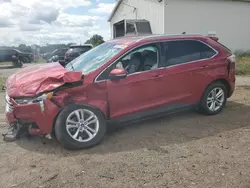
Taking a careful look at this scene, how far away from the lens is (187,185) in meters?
3.21

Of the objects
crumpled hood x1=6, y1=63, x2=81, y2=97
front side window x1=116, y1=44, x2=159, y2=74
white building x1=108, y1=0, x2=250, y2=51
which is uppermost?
white building x1=108, y1=0, x2=250, y2=51

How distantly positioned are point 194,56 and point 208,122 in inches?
51.8

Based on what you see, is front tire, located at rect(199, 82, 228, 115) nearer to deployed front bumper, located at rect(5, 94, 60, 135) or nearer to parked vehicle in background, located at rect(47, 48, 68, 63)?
deployed front bumper, located at rect(5, 94, 60, 135)

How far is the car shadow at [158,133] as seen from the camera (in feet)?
14.2

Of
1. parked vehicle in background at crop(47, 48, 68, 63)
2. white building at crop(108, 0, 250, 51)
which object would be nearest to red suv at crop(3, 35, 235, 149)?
parked vehicle in background at crop(47, 48, 68, 63)

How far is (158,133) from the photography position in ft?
16.0

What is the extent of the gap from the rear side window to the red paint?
0.10 metres

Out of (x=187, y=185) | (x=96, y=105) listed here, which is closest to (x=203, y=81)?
(x=96, y=105)

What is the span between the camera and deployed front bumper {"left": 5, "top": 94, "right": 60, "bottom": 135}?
4117 mm

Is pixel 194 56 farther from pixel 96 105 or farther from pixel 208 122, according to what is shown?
pixel 96 105

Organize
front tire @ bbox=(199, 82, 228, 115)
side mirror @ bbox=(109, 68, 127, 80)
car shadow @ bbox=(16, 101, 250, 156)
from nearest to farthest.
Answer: car shadow @ bbox=(16, 101, 250, 156) → side mirror @ bbox=(109, 68, 127, 80) → front tire @ bbox=(199, 82, 228, 115)

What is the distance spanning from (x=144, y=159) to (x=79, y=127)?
1.15m

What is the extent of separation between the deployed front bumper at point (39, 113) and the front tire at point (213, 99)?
3014mm

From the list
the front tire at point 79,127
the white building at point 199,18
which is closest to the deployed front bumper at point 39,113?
the front tire at point 79,127
